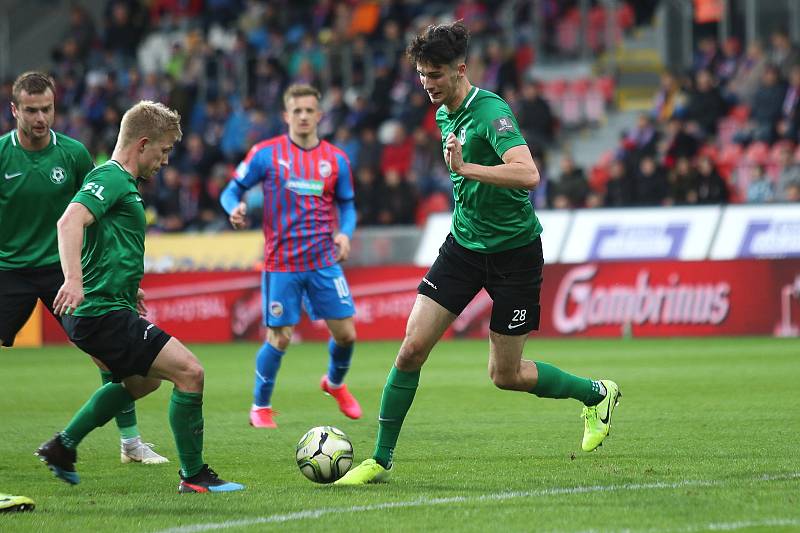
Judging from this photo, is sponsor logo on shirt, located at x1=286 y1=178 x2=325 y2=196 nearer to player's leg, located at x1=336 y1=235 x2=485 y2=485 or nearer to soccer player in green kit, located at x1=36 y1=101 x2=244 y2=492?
player's leg, located at x1=336 y1=235 x2=485 y2=485

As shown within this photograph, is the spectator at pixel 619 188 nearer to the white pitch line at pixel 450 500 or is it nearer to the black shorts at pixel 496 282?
the black shorts at pixel 496 282

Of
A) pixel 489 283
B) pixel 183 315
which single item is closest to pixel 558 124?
pixel 183 315

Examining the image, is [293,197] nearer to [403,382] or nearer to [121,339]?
[403,382]

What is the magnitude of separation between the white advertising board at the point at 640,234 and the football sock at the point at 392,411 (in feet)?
39.4

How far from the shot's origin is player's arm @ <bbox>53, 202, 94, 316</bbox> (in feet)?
20.1

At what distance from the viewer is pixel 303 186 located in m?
10.3

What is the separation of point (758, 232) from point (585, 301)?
2.64m

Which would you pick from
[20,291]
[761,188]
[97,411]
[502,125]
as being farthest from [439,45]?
[761,188]

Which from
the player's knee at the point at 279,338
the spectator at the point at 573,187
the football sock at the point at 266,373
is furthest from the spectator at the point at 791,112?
the football sock at the point at 266,373

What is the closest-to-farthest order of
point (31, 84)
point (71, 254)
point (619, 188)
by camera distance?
point (71, 254) < point (31, 84) < point (619, 188)

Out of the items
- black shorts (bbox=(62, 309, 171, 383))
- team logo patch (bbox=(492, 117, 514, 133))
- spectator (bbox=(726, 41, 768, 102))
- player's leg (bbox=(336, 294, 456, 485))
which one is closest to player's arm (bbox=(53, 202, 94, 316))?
black shorts (bbox=(62, 309, 171, 383))

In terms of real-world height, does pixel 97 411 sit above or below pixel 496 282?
below

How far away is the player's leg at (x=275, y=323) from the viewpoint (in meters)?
9.99

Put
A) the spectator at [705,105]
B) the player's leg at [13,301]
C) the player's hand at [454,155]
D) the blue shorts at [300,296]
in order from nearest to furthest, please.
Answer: the player's hand at [454,155] → the player's leg at [13,301] → the blue shorts at [300,296] → the spectator at [705,105]
